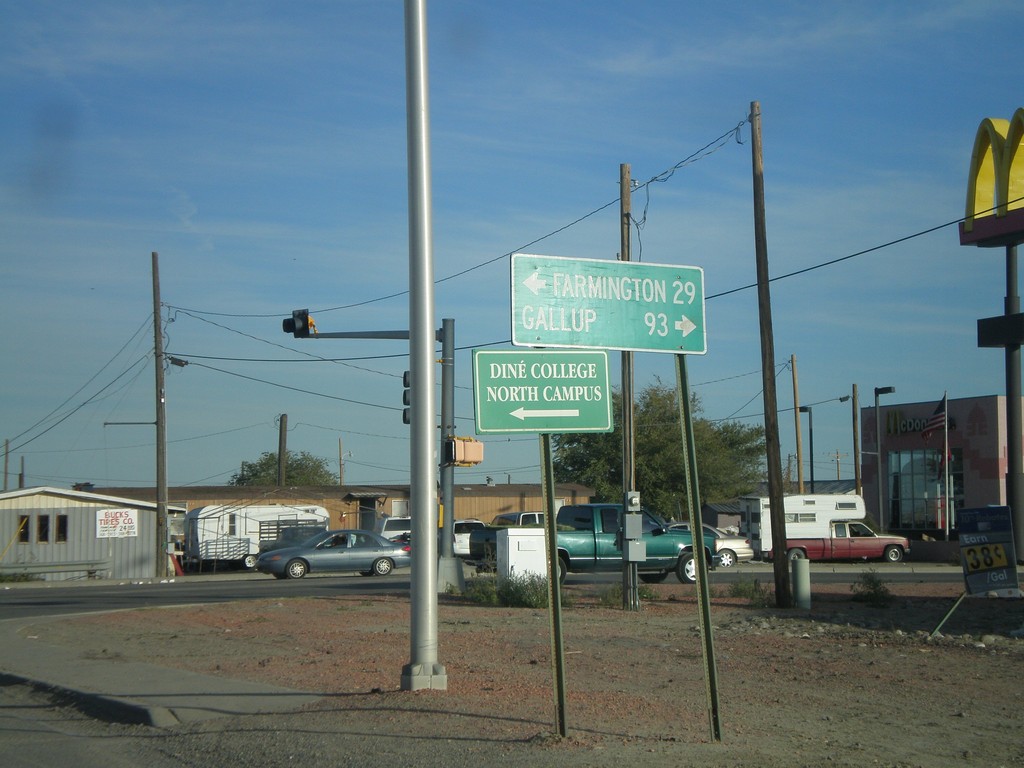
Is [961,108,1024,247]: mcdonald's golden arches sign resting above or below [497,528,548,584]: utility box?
above

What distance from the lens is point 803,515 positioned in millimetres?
37219

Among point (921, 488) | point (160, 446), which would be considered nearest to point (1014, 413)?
point (921, 488)

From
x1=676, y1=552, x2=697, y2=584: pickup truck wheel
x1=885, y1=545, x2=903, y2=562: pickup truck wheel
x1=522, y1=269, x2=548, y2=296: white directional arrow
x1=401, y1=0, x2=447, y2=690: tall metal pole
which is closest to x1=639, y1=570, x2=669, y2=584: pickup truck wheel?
x1=676, y1=552, x2=697, y2=584: pickup truck wheel

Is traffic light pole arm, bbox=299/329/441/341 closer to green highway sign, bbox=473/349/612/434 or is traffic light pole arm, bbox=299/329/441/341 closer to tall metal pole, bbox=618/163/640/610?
tall metal pole, bbox=618/163/640/610

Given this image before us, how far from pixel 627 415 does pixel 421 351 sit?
33.7 ft

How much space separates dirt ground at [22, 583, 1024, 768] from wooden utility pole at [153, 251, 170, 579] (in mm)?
16748

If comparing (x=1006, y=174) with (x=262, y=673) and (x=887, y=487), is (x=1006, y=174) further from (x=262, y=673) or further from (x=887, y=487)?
(x=887, y=487)

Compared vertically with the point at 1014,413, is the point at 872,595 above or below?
below

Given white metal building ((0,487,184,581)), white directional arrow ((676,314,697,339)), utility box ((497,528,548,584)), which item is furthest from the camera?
white metal building ((0,487,184,581))

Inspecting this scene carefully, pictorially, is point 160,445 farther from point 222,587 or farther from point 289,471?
point 289,471

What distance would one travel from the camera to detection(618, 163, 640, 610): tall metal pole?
1817cm

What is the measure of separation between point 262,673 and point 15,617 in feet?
35.1

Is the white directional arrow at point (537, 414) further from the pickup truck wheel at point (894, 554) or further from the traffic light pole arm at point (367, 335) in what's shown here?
the pickup truck wheel at point (894, 554)

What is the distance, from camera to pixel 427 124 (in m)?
9.41
